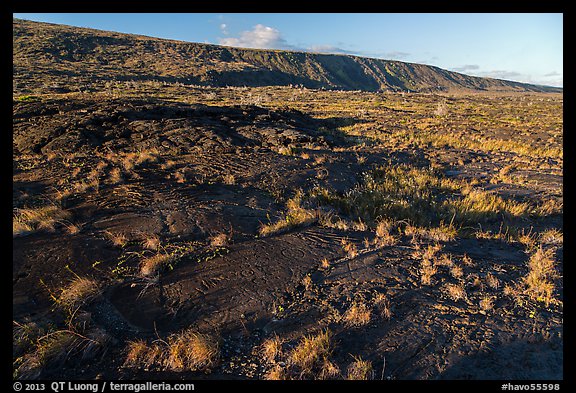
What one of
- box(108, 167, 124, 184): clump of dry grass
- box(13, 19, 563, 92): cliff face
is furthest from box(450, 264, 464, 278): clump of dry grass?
box(13, 19, 563, 92): cliff face

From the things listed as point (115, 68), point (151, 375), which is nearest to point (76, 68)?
point (115, 68)

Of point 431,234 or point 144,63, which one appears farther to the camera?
point 144,63

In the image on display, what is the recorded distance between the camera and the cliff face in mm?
42500

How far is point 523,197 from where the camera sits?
9758 mm

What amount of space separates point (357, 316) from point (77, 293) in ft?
12.7

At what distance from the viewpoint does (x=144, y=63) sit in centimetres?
5969

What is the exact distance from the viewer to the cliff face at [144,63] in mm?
42500

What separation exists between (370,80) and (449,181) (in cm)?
13393

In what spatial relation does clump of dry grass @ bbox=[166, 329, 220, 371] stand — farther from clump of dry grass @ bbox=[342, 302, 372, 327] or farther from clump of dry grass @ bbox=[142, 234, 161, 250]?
clump of dry grass @ bbox=[142, 234, 161, 250]

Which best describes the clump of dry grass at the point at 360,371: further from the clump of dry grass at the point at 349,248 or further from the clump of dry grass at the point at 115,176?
the clump of dry grass at the point at 115,176

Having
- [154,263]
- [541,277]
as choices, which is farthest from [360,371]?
[541,277]

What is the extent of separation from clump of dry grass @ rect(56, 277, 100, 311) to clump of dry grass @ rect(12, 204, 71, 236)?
6.81ft

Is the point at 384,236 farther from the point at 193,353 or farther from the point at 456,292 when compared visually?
the point at 193,353

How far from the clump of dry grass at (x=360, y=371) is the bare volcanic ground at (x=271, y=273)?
3 cm
